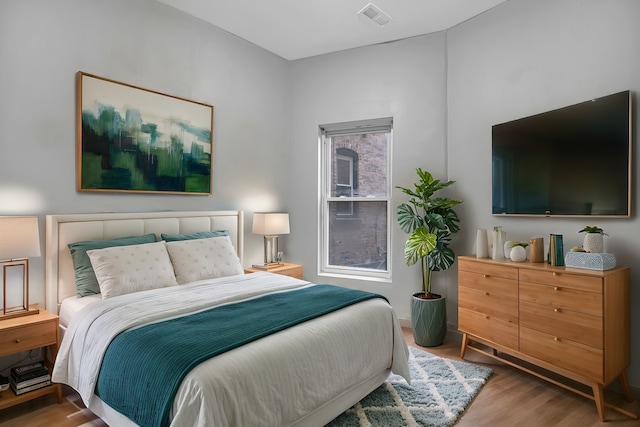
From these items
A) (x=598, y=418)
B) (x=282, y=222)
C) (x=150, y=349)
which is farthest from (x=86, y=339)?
(x=598, y=418)

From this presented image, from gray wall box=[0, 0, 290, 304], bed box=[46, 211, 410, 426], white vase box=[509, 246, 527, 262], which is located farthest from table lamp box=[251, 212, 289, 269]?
white vase box=[509, 246, 527, 262]

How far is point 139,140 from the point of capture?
330cm

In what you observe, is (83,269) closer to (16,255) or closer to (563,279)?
(16,255)

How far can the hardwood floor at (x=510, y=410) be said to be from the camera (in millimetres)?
2285

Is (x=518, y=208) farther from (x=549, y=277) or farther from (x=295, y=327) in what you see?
(x=295, y=327)

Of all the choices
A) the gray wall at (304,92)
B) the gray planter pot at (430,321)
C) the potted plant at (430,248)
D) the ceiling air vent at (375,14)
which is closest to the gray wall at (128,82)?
the gray wall at (304,92)

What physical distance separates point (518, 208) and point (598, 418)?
1.53 m

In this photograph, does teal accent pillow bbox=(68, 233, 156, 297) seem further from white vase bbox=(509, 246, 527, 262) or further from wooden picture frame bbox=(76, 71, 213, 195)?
white vase bbox=(509, 246, 527, 262)

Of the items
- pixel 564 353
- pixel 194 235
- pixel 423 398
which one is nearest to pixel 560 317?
pixel 564 353

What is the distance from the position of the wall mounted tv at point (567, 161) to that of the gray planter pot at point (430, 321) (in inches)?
38.8

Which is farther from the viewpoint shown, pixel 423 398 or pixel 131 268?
pixel 131 268

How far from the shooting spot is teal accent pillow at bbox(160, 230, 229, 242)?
10.8 feet

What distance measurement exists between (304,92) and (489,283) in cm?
307

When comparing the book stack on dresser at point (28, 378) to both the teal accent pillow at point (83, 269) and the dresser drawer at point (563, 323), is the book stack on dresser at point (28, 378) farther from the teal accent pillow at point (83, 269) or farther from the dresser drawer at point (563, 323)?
the dresser drawer at point (563, 323)
